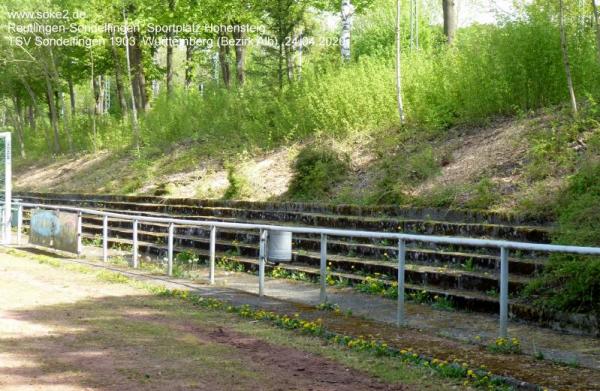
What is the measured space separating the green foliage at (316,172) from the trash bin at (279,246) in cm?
470

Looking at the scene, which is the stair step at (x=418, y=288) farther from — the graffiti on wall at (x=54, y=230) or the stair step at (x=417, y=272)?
the graffiti on wall at (x=54, y=230)

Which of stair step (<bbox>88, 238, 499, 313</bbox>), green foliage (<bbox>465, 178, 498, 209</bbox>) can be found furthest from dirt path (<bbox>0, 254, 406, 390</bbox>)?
green foliage (<bbox>465, 178, 498, 209</bbox>)

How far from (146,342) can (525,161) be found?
25.2ft

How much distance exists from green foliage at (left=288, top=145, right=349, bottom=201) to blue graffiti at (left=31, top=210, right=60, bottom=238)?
5777 millimetres

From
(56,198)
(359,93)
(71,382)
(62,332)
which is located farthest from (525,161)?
(56,198)

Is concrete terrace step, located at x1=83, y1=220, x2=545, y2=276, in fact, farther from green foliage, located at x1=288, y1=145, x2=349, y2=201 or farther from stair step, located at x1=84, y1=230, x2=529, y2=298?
green foliage, located at x1=288, y1=145, x2=349, y2=201

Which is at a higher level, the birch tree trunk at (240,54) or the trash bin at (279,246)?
the birch tree trunk at (240,54)

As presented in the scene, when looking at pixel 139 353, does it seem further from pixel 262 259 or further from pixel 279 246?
pixel 279 246

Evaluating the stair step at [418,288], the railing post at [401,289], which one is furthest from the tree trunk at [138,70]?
the railing post at [401,289]

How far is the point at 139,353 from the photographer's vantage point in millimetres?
7332

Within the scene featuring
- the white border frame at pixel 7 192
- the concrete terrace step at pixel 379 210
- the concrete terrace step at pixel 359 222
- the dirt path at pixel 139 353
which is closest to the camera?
the dirt path at pixel 139 353

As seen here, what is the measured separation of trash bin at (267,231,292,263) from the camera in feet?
38.4

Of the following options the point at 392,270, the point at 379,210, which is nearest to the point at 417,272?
the point at 392,270

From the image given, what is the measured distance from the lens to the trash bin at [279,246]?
1170 cm
